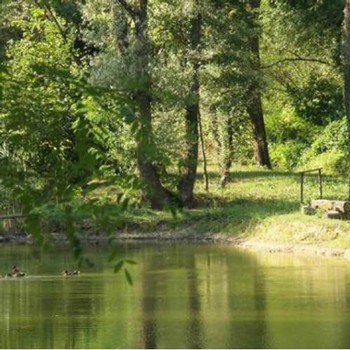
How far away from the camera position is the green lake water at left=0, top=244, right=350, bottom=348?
14.6 meters

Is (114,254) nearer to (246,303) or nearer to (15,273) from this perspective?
(246,303)

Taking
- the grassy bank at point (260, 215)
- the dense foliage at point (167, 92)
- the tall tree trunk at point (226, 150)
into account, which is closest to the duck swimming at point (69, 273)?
the grassy bank at point (260, 215)

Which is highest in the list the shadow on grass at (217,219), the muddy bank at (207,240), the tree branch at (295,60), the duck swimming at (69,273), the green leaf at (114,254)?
the tree branch at (295,60)

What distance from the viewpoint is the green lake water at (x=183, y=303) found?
1464 cm

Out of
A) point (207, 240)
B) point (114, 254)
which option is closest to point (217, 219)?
point (207, 240)

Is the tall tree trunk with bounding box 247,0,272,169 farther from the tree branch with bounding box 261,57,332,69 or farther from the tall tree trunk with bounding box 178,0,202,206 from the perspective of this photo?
the tall tree trunk with bounding box 178,0,202,206

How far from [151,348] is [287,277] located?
761cm

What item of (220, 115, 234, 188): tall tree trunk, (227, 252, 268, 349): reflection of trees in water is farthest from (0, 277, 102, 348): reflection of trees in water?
(220, 115, 234, 188): tall tree trunk

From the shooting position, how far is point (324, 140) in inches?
1575

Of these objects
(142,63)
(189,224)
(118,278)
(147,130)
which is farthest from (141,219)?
(147,130)

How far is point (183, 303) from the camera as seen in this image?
59.5ft

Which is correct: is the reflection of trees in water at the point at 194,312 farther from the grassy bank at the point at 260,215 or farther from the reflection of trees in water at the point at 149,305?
the grassy bank at the point at 260,215

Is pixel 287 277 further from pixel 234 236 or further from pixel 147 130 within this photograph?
pixel 147 130

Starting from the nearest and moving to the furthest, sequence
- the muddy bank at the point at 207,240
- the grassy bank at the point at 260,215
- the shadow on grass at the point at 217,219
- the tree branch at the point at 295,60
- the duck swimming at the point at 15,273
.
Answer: the duck swimming at the point at 15,273
the muddy bank at the point at 207,240
the grassy bank at the point at 260,215
the shadow on grass at the point at 217,219
the tree branch at the point at 295,60
